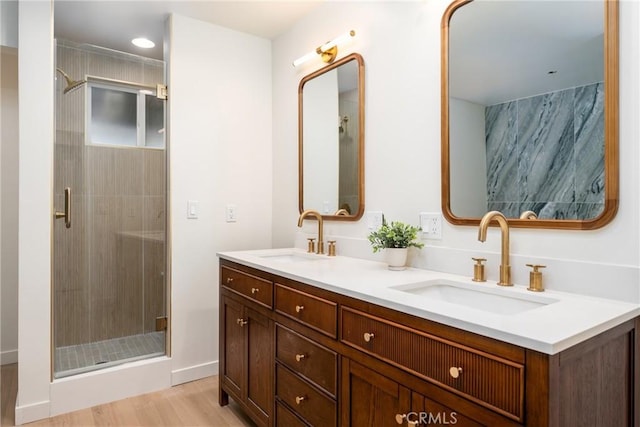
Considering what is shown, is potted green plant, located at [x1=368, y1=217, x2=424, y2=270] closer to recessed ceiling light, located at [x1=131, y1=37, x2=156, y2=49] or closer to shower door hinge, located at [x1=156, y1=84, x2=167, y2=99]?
shower door hinge, located at [x1=156, y1=84, x2=167, y2=99]

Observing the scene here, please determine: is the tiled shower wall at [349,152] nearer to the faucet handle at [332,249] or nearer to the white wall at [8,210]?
the faucet handle at [332,249]

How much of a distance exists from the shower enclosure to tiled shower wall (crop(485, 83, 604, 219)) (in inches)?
81.0

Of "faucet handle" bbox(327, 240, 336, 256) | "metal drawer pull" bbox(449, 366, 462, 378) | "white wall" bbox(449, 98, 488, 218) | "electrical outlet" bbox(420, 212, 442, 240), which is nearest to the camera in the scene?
"metal drawer pull" bbox(449, 366, 462, 378)

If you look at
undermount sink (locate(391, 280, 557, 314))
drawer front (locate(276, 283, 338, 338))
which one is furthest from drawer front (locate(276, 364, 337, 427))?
undermount sink (locate(391, 280, 557, 314))

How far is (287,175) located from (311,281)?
1.41 m

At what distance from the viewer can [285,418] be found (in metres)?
1.70

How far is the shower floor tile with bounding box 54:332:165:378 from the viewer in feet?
7.57

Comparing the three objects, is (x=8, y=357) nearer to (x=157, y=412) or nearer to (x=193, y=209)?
(x=157, y=412)

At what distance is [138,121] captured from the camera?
8.70 feet

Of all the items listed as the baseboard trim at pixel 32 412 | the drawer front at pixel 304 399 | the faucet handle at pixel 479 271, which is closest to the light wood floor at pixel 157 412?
the baseboard trim at pixel 32 412

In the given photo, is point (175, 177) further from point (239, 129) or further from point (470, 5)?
point (470, 5)

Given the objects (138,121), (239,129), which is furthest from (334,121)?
(138,121)

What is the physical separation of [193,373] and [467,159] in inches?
86.7

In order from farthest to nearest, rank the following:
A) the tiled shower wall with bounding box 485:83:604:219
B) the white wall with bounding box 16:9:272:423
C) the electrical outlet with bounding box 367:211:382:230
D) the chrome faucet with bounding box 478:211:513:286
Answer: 1. the white wall with bounding box 16:9:272:423
2. the electrical outlet with bounding box 367:211:382:230
3. the chrome faucet with bounding box 478:211:513:286
4. the tiled shower wall with bounding box 485:83:604:219
